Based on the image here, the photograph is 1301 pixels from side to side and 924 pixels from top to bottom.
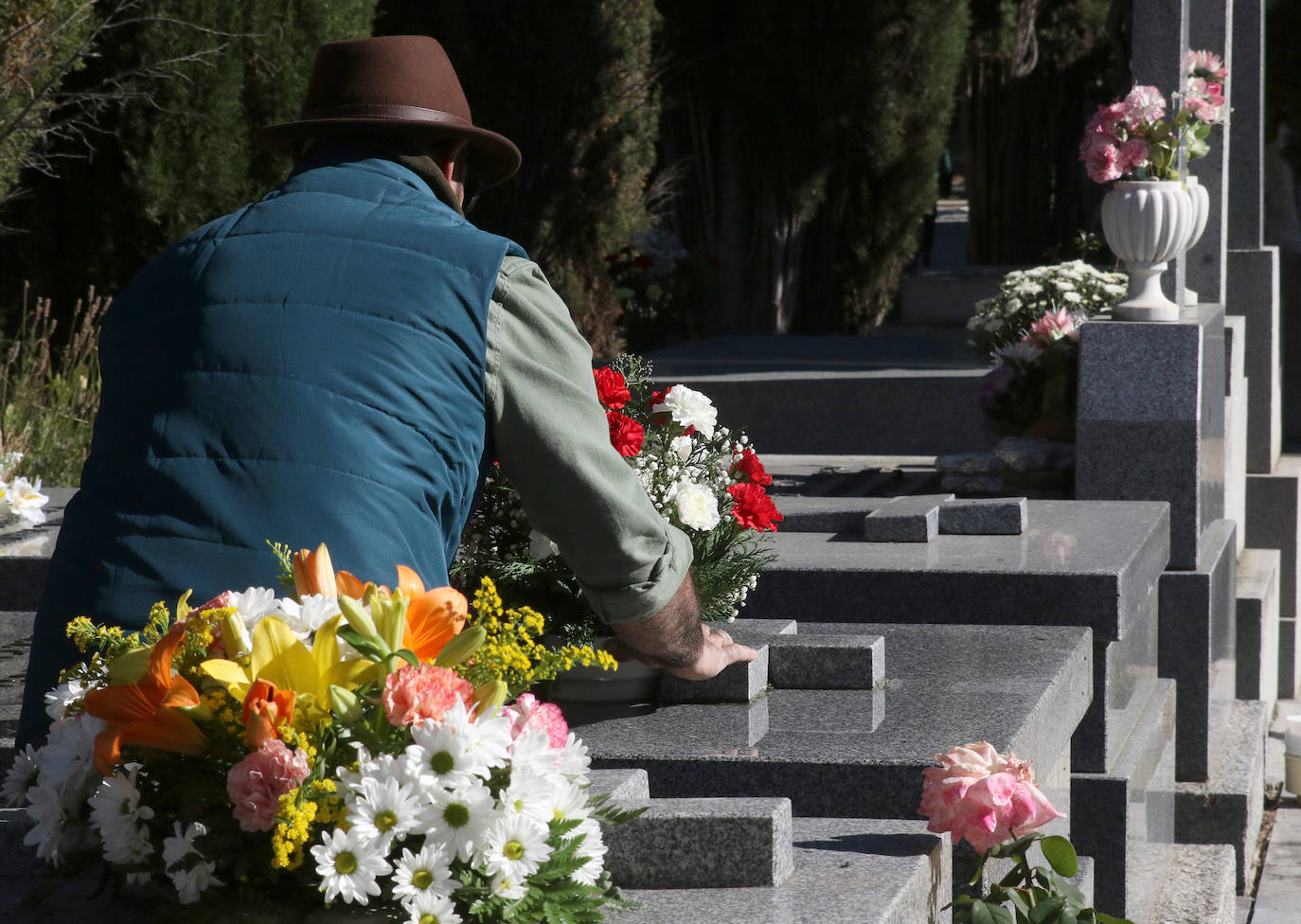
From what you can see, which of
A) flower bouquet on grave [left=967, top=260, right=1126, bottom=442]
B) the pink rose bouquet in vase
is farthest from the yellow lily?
flower bouquet on grave [left=967, top=260, right=1126, bottom=442]

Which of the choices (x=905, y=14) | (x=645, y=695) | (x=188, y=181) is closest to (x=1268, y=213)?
(x=905, y=14)

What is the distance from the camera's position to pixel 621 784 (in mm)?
2178

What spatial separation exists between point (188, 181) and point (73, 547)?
21.8ft

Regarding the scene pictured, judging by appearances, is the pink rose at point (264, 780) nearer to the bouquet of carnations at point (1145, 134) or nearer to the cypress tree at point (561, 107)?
the bouquet of carnations at point (1145, 134)

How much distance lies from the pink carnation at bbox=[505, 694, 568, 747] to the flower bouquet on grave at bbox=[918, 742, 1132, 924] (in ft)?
2.77

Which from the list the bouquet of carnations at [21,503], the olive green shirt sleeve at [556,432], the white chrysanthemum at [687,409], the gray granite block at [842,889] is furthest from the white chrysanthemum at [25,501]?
the gray granite block at [842,889]

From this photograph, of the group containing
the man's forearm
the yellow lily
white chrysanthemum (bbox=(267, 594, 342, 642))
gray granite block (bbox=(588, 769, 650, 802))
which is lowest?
gray granite block (bbox=(588, 769, 650, 802))

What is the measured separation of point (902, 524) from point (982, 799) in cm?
232

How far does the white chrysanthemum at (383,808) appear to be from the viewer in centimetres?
155

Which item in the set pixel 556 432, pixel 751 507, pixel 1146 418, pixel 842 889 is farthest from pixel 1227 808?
pixel 556 432

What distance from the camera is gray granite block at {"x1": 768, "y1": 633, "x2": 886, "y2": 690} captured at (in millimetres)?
3166

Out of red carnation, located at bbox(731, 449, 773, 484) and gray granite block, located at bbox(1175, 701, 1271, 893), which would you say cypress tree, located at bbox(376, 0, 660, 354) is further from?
Answer: red carnation, located at bbox(731, 449, 773, 484)

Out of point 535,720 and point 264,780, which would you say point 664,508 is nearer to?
point 535,720

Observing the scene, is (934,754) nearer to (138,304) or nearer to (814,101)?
(138,304)
